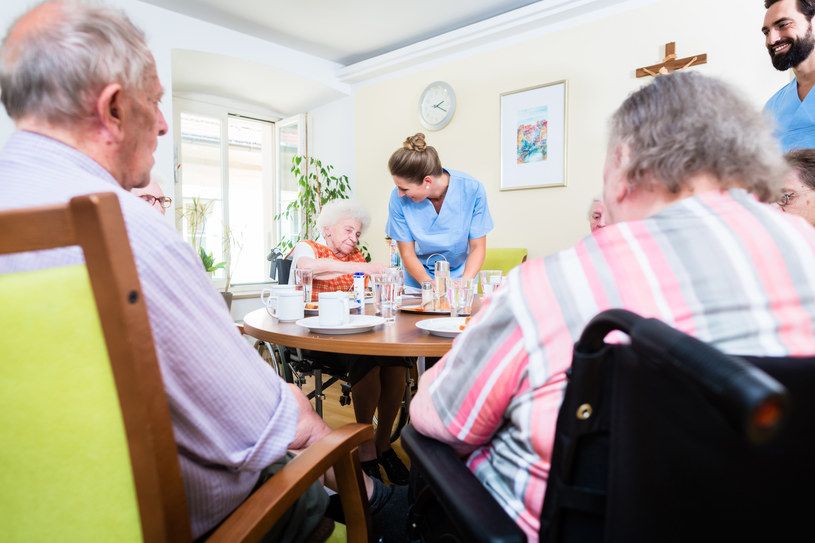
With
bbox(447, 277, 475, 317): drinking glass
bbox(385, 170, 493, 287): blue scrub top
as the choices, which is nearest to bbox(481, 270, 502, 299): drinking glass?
bbox(447, 277, 475, 317): drinking glass

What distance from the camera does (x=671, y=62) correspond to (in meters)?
3.14

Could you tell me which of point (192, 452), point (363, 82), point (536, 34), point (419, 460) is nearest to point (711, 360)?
point (419, 460)

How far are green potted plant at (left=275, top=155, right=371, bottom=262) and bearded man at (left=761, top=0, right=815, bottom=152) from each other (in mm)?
3612

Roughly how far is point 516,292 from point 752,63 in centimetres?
337

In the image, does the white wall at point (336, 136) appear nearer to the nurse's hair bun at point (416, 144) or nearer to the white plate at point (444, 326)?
the nurse's hair bun at point (416, 144)

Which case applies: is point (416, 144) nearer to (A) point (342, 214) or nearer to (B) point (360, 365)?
(A) point (342, 214)

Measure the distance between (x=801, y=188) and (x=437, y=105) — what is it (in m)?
3.43

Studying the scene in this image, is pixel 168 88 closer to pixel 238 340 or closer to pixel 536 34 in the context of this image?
pixel 536 34

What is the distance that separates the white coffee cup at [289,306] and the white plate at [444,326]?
465 mm

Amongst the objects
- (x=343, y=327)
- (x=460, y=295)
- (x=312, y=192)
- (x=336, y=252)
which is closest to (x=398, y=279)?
(x=460, y=295)

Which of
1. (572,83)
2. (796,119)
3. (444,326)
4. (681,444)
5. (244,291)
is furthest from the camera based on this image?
(244,291)

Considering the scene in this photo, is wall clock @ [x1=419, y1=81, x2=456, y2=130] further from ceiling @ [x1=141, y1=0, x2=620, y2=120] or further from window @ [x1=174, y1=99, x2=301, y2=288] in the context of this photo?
window @ [x1=174, y1=99, x2=301, y2=288]

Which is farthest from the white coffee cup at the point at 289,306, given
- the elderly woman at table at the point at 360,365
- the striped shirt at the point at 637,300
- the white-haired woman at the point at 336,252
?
the striped shirt at the point at 637,300

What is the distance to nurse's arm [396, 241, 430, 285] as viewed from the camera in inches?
102
